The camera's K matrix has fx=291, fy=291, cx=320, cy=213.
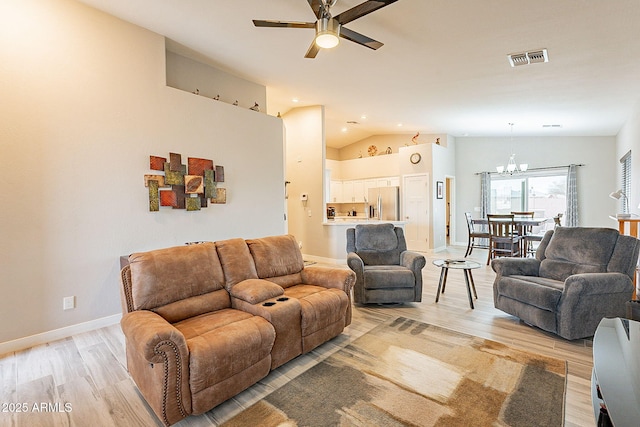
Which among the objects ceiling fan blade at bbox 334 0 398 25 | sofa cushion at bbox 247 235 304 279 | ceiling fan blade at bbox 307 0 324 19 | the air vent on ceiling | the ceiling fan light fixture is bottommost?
sofa cushion at bbox 247 235 304 279

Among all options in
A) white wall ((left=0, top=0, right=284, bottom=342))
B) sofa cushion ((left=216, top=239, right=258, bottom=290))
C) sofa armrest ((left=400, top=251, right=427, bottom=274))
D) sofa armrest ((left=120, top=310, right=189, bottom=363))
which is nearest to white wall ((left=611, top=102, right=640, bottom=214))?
sofa armrest ((left=400, top=251, right=427, bottom=274))

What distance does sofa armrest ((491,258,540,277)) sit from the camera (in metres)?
3.33

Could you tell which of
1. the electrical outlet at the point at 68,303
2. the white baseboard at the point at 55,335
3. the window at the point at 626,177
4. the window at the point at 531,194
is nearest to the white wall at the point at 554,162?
the window at the point at 531,194

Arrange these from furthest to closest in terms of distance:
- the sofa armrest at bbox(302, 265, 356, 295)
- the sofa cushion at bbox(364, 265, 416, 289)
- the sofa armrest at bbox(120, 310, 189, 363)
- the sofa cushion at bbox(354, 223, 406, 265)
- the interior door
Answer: the interior door < the sofa cushion at bbox(354, 223, 406, 265) < the sofa cushion at bbox(364, 265, 416, 289) < the sofa armrest at bbox(302, 265, 356, 295) < the sofa armrest at bbox(120, 310, 189, 363)

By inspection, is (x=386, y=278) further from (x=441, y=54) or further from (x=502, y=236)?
(x=502, y=236)

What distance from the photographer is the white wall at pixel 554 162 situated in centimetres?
694

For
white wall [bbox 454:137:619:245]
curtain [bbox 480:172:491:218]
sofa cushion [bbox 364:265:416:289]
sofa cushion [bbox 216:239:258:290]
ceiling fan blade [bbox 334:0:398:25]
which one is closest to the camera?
ceiling fan blade [bbox 334:0:398:25]

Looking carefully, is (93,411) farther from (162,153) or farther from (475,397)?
(162,153)

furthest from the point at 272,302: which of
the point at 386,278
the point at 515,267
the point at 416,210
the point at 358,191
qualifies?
the point at 358,191

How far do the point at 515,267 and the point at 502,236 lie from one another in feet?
10.4

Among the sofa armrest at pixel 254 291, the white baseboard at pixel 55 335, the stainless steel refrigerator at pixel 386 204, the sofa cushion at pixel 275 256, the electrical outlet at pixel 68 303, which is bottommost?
the white baseboard at pixel 55 335

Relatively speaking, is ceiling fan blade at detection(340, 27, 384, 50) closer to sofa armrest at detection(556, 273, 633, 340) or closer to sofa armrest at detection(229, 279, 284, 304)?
sofa armrest at detection(229, 279, 284, 304)

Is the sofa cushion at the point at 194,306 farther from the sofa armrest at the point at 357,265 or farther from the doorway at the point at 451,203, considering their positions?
the doorway at the point at 451,203

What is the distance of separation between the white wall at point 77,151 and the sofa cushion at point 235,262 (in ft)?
5.05
